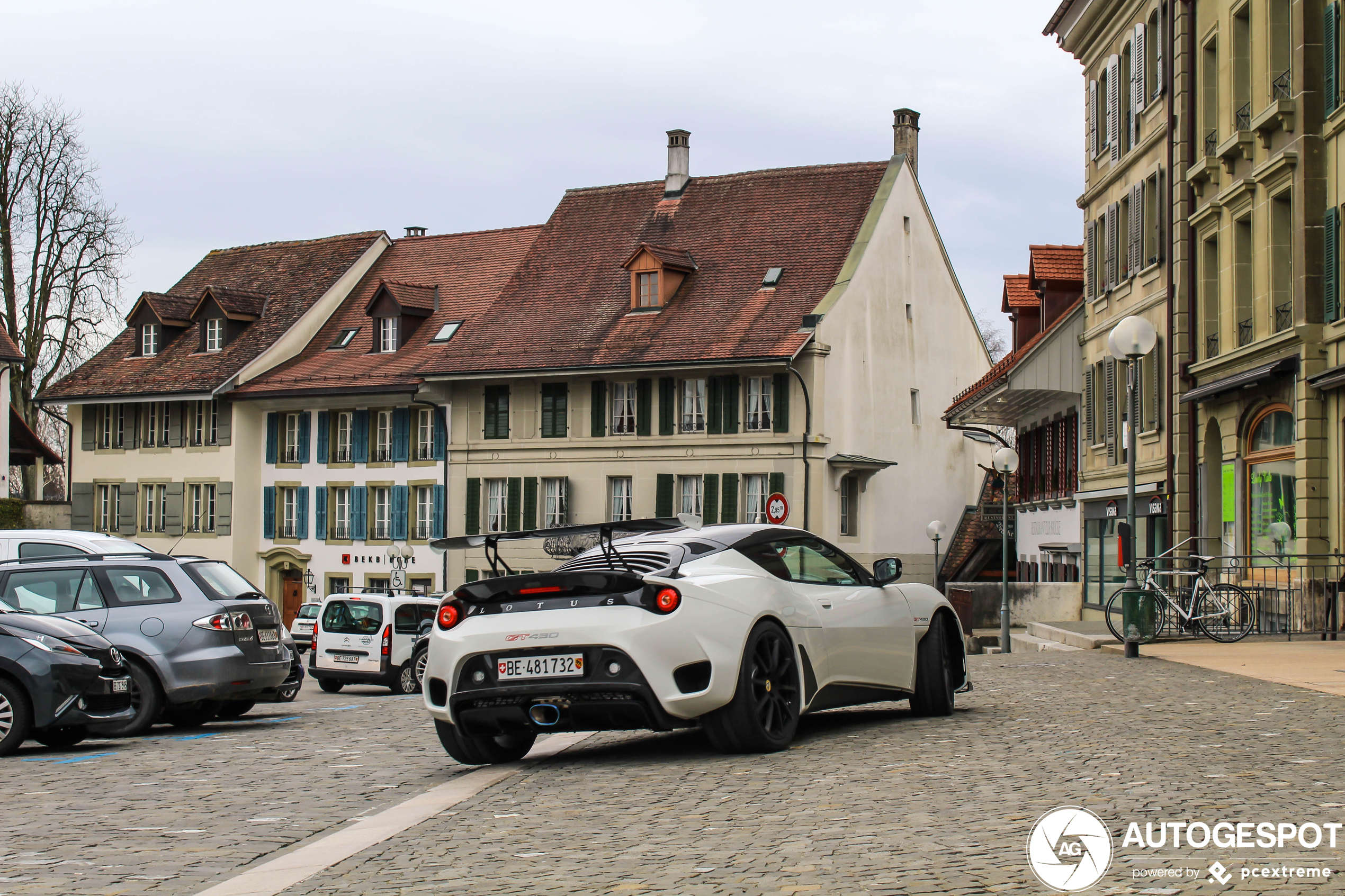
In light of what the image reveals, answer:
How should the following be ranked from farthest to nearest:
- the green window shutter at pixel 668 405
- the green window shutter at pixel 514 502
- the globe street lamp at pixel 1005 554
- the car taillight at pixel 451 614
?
the green window shutter at pixel 514 502, the green window shutter at pixel 668 405, the globe street lamp at pixel 1005 554, the car taillight at pixel 451 614

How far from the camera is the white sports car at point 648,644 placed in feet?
29.1

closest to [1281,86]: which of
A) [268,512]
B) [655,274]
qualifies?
[655,274]

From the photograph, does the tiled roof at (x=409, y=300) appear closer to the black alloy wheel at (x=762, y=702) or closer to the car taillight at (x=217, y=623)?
the car taillight at (x=217, y=623)

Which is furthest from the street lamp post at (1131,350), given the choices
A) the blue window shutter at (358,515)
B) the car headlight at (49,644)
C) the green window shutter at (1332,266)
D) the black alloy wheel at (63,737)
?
the blue window shutter at (358,515)

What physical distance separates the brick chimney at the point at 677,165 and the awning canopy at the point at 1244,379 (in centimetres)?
2796

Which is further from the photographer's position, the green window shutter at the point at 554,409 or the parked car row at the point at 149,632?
the green window shutter at the point at 554,409

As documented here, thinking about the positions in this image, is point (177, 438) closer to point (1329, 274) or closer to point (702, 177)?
point (702, 177)

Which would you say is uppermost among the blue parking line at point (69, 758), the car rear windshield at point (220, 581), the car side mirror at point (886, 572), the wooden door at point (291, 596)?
the car side mirror at point (886, 572)

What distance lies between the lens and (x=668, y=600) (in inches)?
352

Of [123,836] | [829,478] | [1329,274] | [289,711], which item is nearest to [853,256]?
[829,478]

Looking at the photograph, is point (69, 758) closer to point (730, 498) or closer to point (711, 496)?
point (730, 498)

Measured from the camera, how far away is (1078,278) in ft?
127

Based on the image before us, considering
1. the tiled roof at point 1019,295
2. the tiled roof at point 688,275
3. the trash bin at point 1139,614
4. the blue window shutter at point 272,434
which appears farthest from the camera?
the blue window shutter at point 272,434

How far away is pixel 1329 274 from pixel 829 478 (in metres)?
23.9
